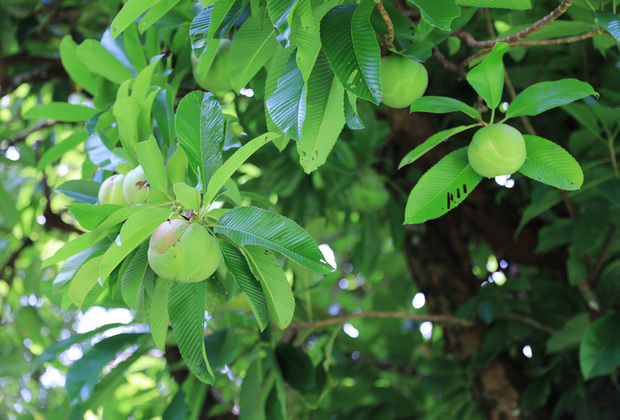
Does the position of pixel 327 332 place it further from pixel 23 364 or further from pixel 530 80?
pixel 23 364

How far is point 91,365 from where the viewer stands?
119 cm

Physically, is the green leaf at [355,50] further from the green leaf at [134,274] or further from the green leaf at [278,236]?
the green leaf at [134,274]

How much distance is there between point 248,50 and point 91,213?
1.10 ft

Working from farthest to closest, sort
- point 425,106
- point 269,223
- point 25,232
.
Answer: point 25,232
point 425,106
point 269,223

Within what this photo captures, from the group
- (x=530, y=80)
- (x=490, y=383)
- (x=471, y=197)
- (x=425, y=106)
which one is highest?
A: (x=425, y=106)

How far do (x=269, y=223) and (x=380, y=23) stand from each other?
0.36m

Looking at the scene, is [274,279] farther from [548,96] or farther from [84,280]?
[548,96]

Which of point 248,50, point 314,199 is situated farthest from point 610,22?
point 314,199

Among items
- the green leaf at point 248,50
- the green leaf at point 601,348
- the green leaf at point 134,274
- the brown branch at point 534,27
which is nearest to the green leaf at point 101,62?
the green leaf at point 248,50

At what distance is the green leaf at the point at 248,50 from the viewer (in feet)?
2.86

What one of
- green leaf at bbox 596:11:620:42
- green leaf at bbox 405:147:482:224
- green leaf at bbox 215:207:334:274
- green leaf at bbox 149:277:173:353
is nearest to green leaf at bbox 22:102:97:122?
green leaf at bbox 149:277:173:353

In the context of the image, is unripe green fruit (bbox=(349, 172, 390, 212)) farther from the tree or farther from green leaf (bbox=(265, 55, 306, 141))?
green leaf (bbox=(265, 55, 306, 141))

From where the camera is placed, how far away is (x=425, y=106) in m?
0.84

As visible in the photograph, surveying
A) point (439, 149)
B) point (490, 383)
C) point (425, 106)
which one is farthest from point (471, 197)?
point (425, 106)
